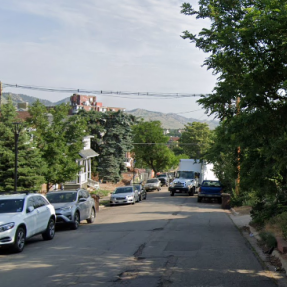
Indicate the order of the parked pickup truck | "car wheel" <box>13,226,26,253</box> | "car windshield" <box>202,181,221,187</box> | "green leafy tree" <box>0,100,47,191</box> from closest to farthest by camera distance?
"car wheel" <box>13,226,26,253</box>, "green leafy tree" <box>0,100,47,191</box>, the parked pickup truck, "car windshield" <box>202,181,221,187</box>

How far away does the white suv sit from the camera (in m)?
11.7

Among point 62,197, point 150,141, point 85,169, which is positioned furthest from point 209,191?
point 150,141

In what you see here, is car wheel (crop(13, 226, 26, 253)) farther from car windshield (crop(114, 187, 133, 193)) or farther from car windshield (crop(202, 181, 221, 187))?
car windshield (crop(202, 181, 221, 187))

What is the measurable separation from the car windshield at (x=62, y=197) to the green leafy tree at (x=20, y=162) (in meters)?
6.17

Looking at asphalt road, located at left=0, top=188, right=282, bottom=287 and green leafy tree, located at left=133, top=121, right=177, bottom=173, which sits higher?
green leafy tree, located at left=133, top=121, right=177, bottom=173

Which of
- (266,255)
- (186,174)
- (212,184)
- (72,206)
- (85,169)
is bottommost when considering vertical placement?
(266,255)

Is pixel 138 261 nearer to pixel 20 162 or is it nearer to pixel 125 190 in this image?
pixel 20 162

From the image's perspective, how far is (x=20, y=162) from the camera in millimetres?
24734

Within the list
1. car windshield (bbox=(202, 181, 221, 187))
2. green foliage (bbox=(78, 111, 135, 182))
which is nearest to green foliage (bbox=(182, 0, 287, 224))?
car windshield (bbox=(202, 181, 221, 187))

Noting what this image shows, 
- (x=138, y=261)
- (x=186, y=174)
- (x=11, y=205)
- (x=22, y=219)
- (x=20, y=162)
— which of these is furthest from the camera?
(x=186, y=174)

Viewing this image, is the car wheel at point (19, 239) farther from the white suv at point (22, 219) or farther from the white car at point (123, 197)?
the white car at point (123, 197)

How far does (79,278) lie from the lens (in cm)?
840

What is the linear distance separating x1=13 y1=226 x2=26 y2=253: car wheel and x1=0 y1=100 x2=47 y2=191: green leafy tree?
12.5 metres

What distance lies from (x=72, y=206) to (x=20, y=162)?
8324 millimetres
